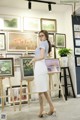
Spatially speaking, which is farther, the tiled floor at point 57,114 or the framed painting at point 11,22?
the framed painting at point 11,22

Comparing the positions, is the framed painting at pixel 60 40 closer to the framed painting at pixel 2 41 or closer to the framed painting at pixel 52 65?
the framed painting at pixel 52 65

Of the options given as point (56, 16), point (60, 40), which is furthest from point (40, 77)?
point (56, 16)

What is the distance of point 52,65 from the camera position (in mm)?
4746

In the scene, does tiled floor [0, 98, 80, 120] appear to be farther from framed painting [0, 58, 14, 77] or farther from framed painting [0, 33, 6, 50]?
framed painting [0, 33, 6, 50]

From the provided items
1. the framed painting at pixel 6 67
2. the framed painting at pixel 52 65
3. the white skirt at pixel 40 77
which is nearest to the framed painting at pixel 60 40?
the framed painting at pixel 52 65

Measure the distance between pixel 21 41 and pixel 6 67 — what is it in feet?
3.45

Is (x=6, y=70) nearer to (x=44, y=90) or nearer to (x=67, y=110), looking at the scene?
(x=44, y=90)

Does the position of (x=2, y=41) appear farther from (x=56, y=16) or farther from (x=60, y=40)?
(x=56, y=16)

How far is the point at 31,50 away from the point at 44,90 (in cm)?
197

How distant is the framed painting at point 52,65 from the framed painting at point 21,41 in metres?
0.71

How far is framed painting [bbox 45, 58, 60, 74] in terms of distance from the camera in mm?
4703

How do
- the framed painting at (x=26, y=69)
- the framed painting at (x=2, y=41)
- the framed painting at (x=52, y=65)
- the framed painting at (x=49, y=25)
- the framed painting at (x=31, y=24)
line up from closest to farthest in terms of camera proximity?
the framed painting at (x=26, y=69), the framed painting at (x=52, y=65), the framed painting at (x=2, y=41), the framed painting at (x=31, y=24), the framed painting at (x=49, y=25)

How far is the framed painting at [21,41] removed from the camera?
5039 mm

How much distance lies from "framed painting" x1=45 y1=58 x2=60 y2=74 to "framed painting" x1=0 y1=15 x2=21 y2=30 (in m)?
1.22
